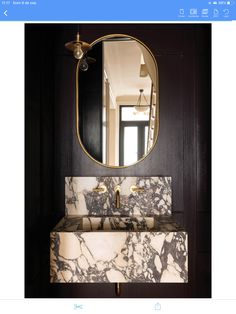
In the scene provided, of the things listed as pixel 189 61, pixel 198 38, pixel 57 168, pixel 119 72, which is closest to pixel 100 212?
pixel 57 168

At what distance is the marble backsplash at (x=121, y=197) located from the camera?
1392 millimetres

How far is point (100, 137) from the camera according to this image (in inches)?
56.1

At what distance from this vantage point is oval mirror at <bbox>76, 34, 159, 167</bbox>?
141 centimetres

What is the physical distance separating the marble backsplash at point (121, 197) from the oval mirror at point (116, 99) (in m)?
0.11

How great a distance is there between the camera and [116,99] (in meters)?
1.42

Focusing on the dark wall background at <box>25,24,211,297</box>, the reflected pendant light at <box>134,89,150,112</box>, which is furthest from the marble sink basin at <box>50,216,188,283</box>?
the reflected pendant light at <box>134,89,150,112</box>

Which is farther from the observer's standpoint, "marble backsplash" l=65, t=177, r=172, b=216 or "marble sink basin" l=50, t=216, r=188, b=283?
"marble backsplash" l=65, t=177, r=172, b=216

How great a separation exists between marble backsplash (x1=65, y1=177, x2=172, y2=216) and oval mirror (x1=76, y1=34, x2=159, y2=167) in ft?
0.36

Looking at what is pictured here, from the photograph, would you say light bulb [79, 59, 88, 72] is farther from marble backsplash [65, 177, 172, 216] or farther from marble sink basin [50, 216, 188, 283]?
marble sink basin [50, 216, 188, 283]

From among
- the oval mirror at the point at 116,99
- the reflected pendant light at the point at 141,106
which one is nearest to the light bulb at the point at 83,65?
A: the oval mirror at the point at 116,99
